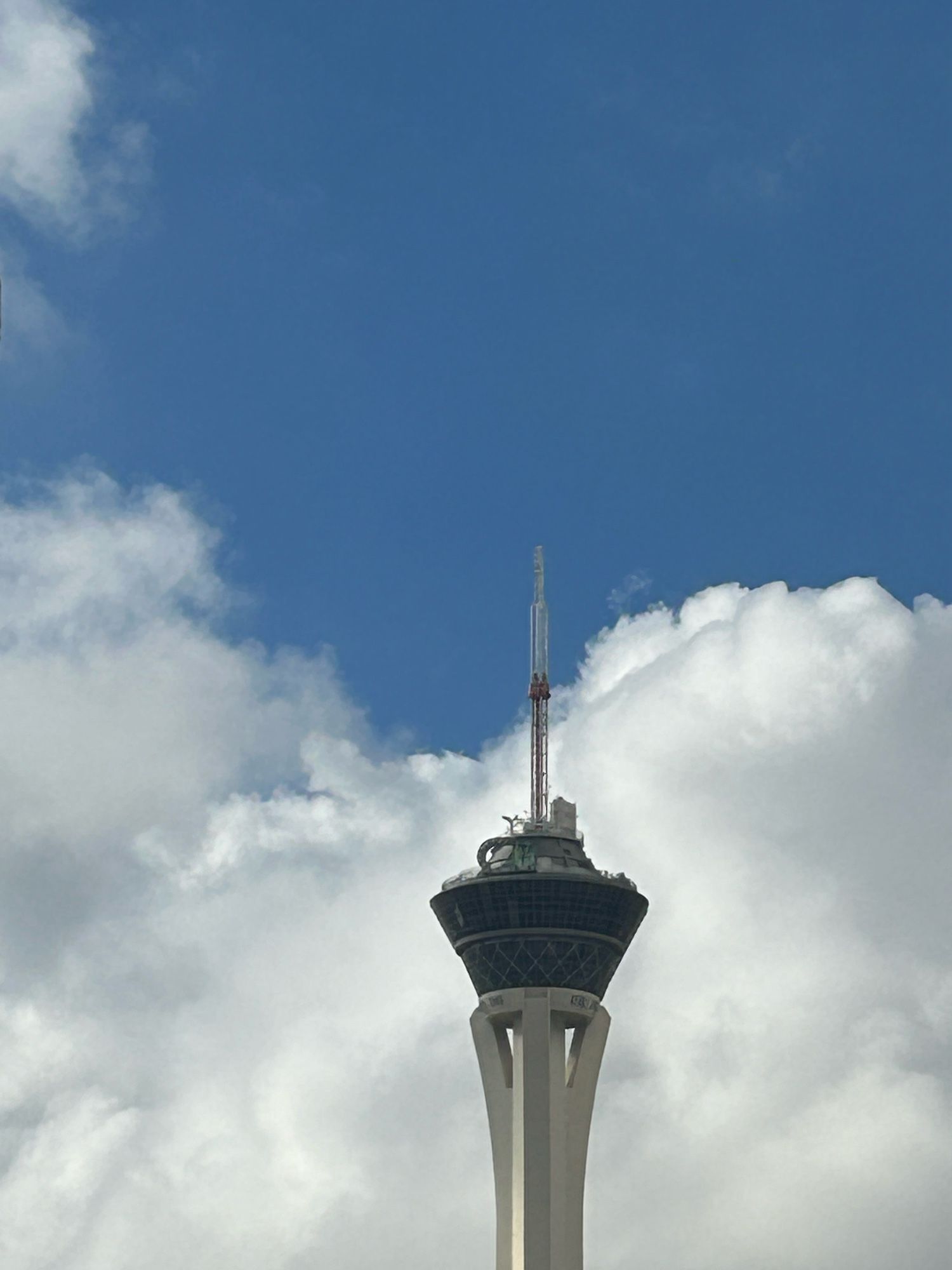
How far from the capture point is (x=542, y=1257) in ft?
656
